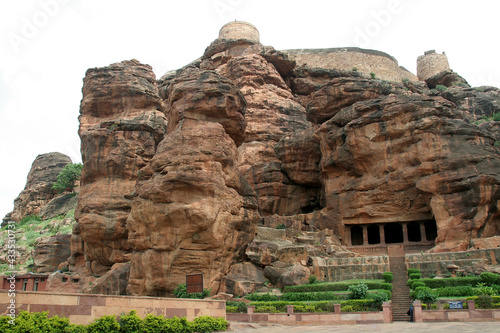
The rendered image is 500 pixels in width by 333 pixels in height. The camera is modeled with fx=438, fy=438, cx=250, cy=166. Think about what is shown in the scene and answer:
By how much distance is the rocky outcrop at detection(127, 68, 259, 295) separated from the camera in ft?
92.6

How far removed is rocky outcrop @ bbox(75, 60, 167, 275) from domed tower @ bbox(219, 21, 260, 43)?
79.7 ft

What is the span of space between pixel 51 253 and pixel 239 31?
43192 millimetres

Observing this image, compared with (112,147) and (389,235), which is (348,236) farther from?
(112,147)

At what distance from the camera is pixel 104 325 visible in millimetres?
14000

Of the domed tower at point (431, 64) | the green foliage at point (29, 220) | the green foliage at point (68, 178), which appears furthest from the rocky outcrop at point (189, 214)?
the domed tower at point (431, 64)

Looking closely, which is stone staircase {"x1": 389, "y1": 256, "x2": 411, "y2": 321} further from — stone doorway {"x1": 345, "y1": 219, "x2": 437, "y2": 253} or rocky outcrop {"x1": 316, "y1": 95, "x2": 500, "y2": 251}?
stone doorway {"x1": 345, "y1": 219, "x2": 437, "y2": 253}

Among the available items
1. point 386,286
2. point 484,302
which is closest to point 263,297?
point 386,286

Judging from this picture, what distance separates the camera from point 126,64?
160 feet

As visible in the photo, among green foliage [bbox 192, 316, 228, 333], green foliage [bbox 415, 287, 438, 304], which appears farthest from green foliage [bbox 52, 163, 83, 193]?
green foliage [bbox 415, 287, 438, 304]

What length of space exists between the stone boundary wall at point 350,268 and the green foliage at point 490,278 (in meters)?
5.86

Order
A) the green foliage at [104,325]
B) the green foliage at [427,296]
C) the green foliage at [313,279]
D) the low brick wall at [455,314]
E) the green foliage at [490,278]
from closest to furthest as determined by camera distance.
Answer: the green foliage at [104,325] < the low brick wall at [455,314] < the green foliage at [427,296] < the green foliage at [490,278] < the green foliage at [313,279]

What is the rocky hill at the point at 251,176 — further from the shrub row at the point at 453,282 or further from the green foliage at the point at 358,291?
the shrub row at the point at 453,282

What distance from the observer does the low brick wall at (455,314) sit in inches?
789

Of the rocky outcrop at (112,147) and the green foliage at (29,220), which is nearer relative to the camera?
the rocky outcrop at (112,147)
